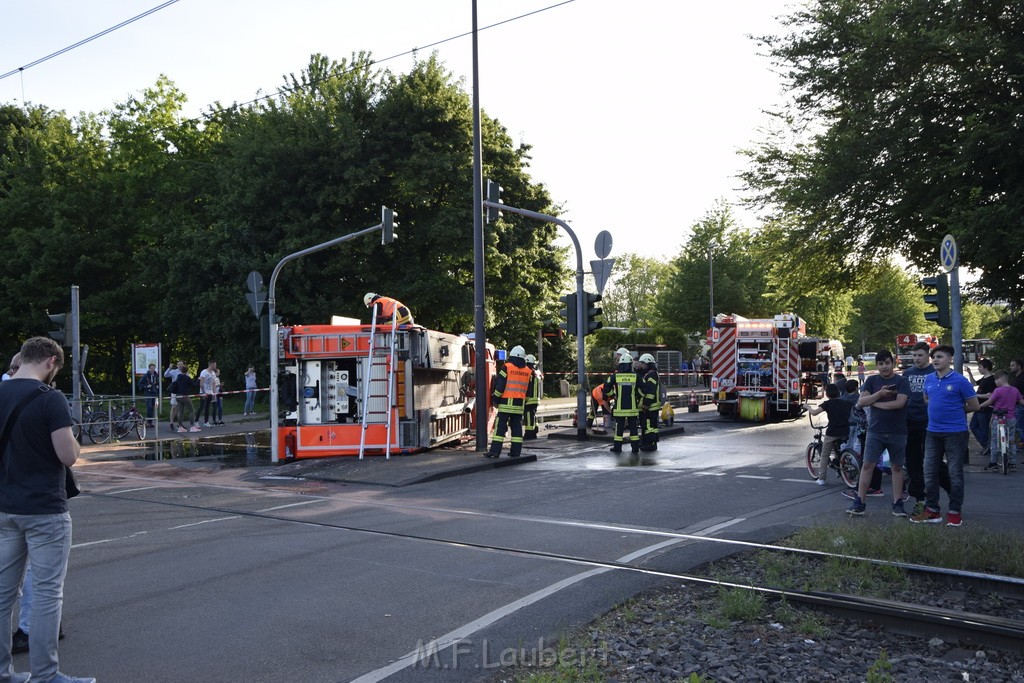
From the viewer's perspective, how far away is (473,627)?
230 inches

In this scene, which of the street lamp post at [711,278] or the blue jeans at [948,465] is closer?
the blue jeans at [948,465]

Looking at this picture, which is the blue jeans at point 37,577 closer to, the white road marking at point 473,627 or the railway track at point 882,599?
the white road marking at point 473,627

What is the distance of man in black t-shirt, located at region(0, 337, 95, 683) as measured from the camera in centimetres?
465

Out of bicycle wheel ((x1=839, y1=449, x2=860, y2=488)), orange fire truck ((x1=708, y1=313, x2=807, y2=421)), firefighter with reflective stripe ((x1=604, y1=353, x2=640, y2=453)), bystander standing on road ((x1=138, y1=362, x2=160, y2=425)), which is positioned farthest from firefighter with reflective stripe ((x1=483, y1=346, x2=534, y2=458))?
bystander standing on road ((x1=138, y1=362, x2=160, y2=425))

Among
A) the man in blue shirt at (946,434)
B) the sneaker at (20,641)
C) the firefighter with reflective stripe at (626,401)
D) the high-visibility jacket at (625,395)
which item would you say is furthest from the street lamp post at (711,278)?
the sneaker at (20,641)

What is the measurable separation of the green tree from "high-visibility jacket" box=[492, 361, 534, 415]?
352 inches

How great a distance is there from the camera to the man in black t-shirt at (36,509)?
465cm

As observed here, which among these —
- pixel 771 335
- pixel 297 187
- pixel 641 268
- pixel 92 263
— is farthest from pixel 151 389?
pixel 641 268

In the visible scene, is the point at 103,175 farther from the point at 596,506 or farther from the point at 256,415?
the point at 596,506

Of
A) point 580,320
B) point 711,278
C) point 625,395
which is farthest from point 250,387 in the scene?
point 711,278

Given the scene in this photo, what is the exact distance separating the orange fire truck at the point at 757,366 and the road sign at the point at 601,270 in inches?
327

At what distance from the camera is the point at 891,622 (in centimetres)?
585

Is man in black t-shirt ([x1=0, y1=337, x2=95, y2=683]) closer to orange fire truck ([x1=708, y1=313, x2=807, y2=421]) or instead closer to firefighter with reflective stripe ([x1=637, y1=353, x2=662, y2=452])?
firefighter with reflective stripe ([x1=637, y1=353, x2=662, y2=452])

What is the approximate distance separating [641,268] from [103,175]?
5093 cm
